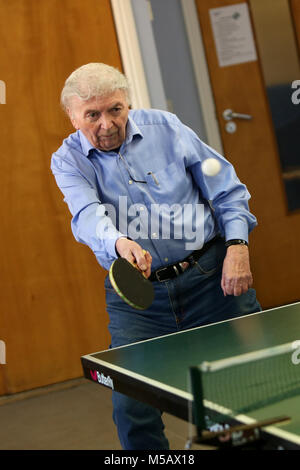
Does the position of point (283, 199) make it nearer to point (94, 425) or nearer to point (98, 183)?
point (94, 425)

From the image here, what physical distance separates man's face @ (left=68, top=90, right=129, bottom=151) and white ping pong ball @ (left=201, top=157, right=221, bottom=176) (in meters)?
0.31

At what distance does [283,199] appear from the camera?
5.16m

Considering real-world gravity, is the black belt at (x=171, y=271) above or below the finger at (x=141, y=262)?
below

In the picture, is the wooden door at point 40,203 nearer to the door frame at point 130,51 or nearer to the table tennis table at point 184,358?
the door frame at point 130,51

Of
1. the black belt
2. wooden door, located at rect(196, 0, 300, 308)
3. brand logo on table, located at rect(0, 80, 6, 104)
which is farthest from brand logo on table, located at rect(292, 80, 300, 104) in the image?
the black belt

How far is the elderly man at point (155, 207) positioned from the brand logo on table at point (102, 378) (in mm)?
299

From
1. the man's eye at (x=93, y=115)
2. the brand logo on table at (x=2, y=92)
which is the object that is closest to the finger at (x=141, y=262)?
the man's eye at (x=93, y=115)

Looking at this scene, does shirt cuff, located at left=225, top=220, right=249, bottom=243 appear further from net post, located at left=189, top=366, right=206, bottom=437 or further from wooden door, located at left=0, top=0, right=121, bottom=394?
wooden door, located at left=0, top=0, right=121, bottom=394

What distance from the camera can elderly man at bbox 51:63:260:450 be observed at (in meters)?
2.43

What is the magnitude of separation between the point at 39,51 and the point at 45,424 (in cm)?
218

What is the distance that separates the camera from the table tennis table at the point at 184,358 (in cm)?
152

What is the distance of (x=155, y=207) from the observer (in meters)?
2.54

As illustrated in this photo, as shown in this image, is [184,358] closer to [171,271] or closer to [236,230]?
[171,271]
